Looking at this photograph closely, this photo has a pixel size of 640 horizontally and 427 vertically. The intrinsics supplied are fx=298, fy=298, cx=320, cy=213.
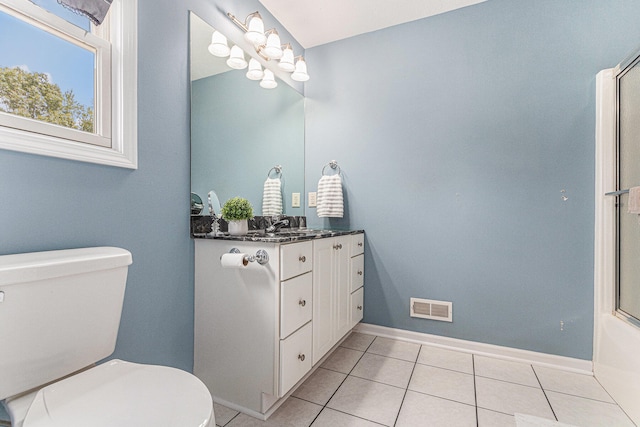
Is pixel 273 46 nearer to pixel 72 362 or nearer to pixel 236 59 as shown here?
pixel 236 59

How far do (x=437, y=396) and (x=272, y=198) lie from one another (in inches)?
60.9

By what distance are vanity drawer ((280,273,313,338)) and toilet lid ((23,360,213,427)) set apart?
508 millimetres

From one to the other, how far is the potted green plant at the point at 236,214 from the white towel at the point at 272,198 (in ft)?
1.55

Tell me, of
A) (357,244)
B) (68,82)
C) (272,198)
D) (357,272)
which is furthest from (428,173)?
(68,82)

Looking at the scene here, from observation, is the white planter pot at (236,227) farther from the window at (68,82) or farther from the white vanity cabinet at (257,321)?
the window at (68,82)

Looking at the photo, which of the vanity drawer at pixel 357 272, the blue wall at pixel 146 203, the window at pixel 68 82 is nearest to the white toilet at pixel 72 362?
the blue wall at pixel 146 203

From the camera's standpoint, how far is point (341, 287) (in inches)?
75.4

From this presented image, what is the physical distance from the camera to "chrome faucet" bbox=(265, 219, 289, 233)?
6.80ft

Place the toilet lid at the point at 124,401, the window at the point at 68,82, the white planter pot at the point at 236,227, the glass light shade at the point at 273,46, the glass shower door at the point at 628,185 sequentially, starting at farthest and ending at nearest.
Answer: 1. the glass light shade at the point at 273,46
2. the white planter pot at the point at 236,227
3. the glass shower door at the point at 628,185
4. the window at the point at 68,82
5. the toilet lid at the point at 124,401

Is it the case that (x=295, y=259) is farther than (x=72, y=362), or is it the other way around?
(x=295, y=259)

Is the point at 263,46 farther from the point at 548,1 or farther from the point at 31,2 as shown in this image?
the point at 548,1

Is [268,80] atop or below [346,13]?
below

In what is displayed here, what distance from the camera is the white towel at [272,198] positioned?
210 cm

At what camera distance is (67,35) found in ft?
3.61
